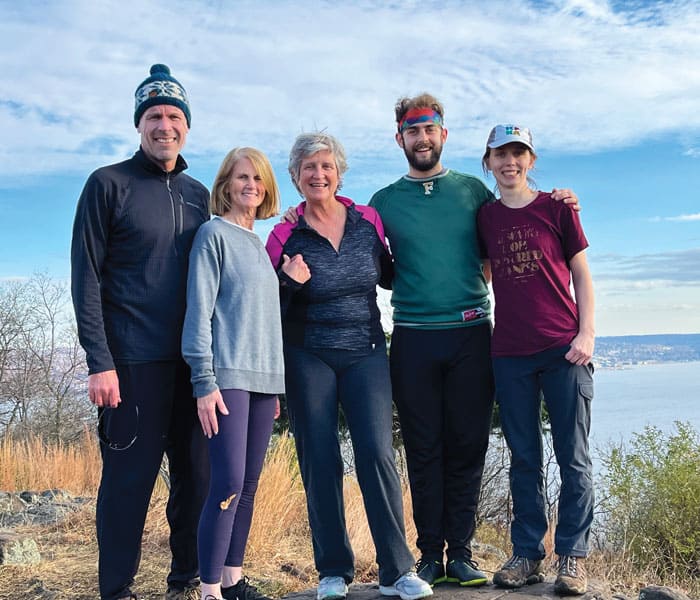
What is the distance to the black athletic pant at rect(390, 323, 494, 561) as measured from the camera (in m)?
3.76

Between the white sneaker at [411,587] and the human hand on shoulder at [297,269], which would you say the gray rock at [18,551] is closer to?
the white sneaker at [411,587]

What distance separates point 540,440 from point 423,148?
163 centimetres

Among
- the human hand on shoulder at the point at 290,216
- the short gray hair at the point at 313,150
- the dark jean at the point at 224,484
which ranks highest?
the short gray hair at the point at 313,150

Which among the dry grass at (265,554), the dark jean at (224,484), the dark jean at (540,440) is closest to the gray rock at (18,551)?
the dry grass at (265,554)

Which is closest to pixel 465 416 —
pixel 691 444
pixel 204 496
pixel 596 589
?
pixel 596 589

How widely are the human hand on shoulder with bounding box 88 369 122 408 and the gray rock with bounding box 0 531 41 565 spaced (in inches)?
98.7

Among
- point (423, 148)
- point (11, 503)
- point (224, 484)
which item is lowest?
point (11, 503)

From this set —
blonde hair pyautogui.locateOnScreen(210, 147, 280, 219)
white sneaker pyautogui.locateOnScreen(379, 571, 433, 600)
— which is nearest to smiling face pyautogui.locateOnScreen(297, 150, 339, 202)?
blonde hair pyautogui.locateOnScreen(210, 147, 280, 219)

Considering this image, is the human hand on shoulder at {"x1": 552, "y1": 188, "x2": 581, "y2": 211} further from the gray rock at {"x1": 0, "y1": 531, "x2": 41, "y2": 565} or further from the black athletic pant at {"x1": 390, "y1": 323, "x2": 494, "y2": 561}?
the gray rock at {"x1": 0, "y1": 531, "x2": 41, "y2": 565}

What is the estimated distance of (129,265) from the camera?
11.6 ft

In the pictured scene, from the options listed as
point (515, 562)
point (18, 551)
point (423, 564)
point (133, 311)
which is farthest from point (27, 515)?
point (515, 562)

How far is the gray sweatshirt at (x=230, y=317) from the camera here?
10.8ft

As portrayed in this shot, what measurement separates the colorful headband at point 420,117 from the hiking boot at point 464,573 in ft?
7.57

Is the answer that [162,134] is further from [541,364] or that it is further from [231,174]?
[541,364]
